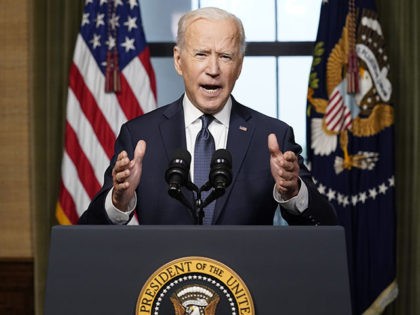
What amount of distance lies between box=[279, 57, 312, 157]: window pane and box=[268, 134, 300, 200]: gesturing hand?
12.5 ft

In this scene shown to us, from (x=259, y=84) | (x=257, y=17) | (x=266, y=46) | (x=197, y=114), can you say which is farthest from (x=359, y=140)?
(x=197, y=114)

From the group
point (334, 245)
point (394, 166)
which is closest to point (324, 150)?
point (394, 166)

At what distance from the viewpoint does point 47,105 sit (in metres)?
5.70

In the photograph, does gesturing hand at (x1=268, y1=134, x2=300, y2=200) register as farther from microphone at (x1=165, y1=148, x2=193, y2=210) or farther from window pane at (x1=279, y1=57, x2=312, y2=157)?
window pane at (x1=279, y1=57, x2=312, y2=157)

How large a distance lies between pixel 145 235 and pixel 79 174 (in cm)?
360

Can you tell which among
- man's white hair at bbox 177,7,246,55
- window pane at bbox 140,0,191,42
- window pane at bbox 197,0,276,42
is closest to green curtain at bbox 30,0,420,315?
window pane at bbox 140,0,191,42

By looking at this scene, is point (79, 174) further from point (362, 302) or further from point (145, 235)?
point (145, 235)

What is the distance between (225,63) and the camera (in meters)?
2.76

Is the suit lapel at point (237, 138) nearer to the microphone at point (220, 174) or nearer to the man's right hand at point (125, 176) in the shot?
the man's right hand at point (125, 176)

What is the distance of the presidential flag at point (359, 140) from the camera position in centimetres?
550

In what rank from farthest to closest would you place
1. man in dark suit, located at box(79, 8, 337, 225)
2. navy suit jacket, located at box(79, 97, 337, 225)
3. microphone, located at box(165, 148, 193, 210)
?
man in dark suit, located at box(79, 8, 337, 225), navy suit jacket, located at box(79, 97, 337, 225), microphone, located at box(165, 148, 193, 210)

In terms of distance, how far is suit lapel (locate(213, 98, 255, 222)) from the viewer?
263 centimetres

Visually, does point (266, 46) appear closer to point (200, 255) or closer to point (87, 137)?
point (87, 137)

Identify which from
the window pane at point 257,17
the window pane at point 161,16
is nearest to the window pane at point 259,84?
the window pane at point 257,17
